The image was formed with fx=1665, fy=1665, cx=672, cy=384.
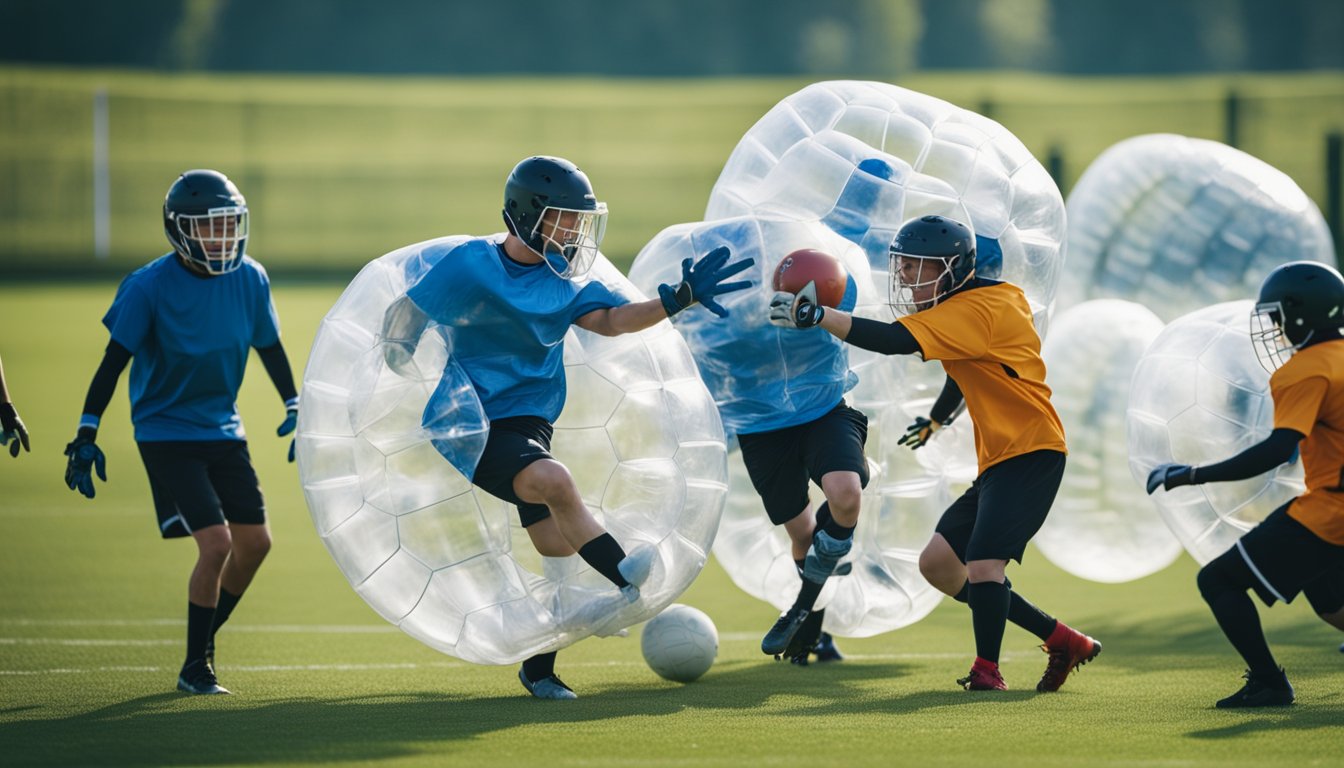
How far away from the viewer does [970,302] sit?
7004mm

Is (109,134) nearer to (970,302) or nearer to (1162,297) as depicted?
(1162,297)

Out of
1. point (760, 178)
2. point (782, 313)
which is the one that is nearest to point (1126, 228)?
point (760, 178)

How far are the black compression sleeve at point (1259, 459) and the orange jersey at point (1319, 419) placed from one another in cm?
5

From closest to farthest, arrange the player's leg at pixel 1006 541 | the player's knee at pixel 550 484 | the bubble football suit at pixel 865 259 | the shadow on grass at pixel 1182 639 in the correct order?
the player's knee at pixel 550 484
the player's leg at pixel 1006 541
the bubble football suit at pixel 865 259
the shadow on grass at pixel 1182 639

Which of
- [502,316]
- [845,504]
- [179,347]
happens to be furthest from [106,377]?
[845,504]

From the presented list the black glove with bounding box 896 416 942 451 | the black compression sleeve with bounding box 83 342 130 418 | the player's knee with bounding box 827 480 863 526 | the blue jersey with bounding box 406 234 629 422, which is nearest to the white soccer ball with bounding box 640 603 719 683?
the player's knee with bounding box 827 480 863 526

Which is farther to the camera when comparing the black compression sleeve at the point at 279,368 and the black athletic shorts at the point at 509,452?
the black compression sleeve at the point at 279,368

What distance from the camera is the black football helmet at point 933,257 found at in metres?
6.98

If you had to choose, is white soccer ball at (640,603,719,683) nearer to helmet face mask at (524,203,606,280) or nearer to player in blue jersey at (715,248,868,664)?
player in blue jersey at (715,248,868,664)

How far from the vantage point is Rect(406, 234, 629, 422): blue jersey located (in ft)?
22.6

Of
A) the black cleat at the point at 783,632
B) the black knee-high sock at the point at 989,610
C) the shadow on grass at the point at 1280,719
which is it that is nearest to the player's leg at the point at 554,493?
the black cleat at the point at 783,632

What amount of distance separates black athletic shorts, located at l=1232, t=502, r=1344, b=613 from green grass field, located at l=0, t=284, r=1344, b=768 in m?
0.49

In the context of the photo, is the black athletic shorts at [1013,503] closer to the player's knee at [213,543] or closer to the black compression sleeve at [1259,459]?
the black compression sleeve at [1259,459]

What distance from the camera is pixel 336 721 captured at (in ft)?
21.6
